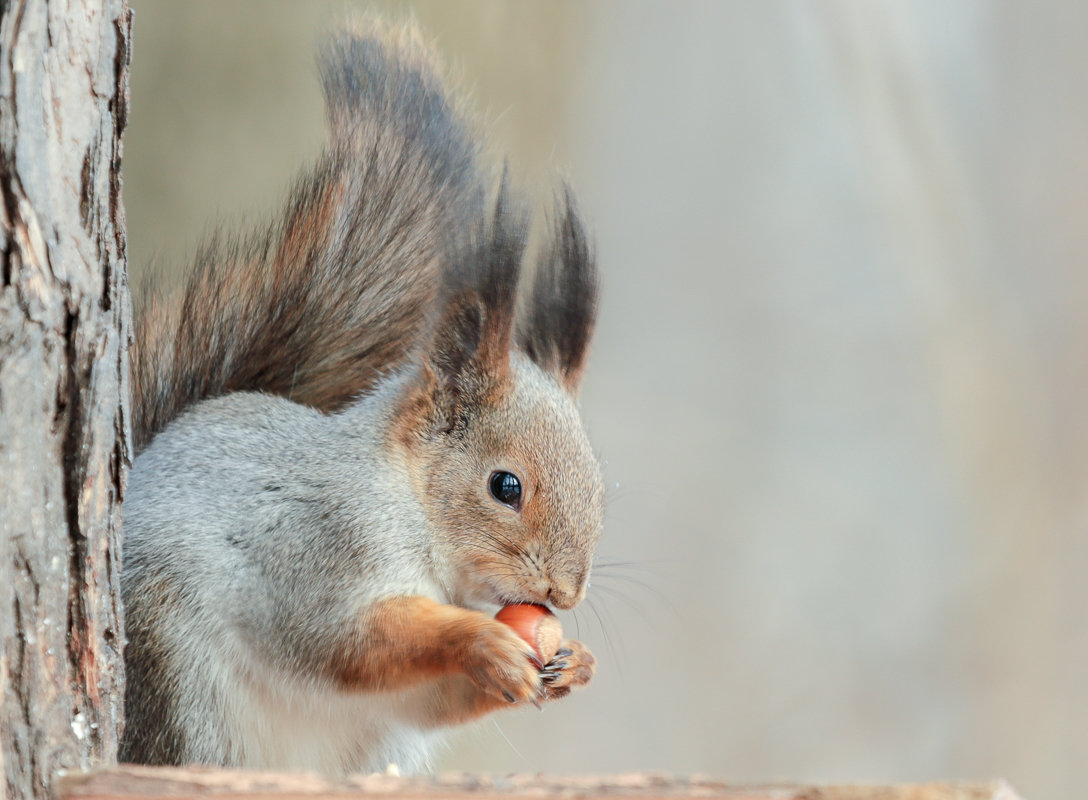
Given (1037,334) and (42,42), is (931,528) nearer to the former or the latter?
(1037,334)

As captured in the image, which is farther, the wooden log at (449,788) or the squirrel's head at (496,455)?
the squirrel's head at (496,455)

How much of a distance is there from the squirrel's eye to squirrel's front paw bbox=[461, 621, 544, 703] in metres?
0.15

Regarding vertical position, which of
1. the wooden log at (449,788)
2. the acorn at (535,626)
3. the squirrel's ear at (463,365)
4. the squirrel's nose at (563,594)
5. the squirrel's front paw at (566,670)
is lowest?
the squirrel's front paw at (566,670)

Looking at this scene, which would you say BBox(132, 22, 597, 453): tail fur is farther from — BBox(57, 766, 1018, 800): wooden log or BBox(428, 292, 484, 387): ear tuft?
BBox(57, 766, 1018, 800): wooden log

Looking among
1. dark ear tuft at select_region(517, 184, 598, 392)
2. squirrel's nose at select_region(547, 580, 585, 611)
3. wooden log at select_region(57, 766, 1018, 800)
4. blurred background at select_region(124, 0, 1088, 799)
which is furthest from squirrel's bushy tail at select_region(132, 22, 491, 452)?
blurred background at select_region(124, 0, 1088, 799)

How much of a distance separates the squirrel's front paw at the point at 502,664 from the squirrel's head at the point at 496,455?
0.11 m

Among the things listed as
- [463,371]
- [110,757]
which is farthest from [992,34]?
[110,757]

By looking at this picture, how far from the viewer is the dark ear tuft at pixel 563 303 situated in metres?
1.08

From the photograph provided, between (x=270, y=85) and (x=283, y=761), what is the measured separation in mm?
1545

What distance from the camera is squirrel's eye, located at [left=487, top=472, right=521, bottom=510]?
3.22ft

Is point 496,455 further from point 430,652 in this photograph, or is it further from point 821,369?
point 821,369

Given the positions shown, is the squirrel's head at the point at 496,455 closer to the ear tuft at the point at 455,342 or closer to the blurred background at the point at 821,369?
the ear tuft at the point at 455,342

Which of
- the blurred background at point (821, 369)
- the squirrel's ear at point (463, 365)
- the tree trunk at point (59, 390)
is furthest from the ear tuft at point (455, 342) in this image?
the blurred background at point (821, 369)

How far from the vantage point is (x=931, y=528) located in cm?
226
